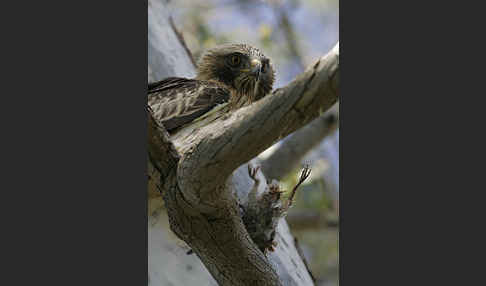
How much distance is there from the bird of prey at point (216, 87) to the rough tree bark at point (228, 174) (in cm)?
13

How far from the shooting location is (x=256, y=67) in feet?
12.0

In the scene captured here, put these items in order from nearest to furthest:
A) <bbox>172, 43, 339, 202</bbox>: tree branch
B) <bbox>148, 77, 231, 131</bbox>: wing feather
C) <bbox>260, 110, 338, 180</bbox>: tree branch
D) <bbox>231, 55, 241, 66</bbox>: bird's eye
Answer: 1. <bbox>172, 43, 339, 202</bbox>: tree branch
2. <bbox>148, 77, 231, 131</bbox>: wing feather
3. <bbox>231, 55, 241, 66</bbox>: bird's eye
4. <bbox>260, 110, 338, 180</bbox>: tree branch

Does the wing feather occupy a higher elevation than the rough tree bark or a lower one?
higher

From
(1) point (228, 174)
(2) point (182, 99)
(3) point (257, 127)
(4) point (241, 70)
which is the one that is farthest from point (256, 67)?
(3) point (257, 127)

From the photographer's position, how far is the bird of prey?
3.50 metres

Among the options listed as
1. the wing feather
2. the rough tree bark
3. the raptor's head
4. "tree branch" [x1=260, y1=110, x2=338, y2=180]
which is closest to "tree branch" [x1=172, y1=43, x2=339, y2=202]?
the rough tree bark

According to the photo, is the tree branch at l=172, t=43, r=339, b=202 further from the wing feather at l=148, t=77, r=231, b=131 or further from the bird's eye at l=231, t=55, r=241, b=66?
the bird's eye at l=231, t=55, r=241, b=66

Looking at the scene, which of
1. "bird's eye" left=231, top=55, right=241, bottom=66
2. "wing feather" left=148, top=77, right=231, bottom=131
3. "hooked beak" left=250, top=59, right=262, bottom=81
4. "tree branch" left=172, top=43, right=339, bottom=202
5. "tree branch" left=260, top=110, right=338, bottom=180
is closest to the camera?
"tree branch" left=172, top=43, right=339, bottom=202

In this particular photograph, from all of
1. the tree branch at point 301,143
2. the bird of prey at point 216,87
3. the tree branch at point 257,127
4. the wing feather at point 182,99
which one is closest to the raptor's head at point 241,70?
the bird of prey at point 216,87

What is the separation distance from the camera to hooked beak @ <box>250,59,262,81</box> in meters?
3.63

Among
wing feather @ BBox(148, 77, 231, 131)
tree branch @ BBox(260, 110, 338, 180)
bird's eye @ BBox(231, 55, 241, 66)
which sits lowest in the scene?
wing feather @ BBox(148, 77, 231, 131)

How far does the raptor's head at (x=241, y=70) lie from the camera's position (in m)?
3.64

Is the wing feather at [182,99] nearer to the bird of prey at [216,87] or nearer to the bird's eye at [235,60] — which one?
the bird of prey at [216,87]

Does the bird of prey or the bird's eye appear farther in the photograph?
the bird's eye
